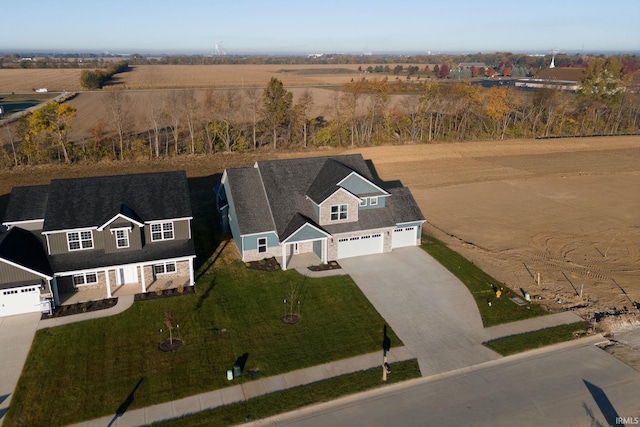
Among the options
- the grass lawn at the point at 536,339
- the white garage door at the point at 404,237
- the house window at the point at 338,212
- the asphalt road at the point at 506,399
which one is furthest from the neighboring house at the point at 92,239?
the grass lawn at the point at 536,339

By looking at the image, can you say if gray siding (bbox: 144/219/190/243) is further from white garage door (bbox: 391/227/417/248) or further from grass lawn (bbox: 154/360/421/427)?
white garage door (bbox: 391/227/417/248)

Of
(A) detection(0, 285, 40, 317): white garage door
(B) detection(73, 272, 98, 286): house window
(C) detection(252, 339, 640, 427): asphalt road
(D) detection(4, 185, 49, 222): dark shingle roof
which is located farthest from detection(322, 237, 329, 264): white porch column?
(D) detection(4, 185, 49, 222): dark shingle roof

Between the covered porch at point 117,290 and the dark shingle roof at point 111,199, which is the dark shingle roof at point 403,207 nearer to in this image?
the dark shingle roof at point 111,199

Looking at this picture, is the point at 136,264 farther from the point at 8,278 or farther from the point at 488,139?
the point at 488,139

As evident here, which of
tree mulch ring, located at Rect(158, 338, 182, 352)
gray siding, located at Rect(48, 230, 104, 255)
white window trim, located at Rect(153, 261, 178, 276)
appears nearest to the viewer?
tree mulch ring, located at Rect(158, 338, 182, 352)

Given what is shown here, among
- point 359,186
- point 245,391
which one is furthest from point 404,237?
point 245,391

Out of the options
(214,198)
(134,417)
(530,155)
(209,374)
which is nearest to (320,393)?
(209,374)
